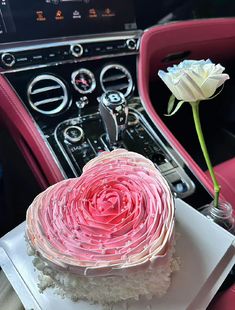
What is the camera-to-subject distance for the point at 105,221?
45cm

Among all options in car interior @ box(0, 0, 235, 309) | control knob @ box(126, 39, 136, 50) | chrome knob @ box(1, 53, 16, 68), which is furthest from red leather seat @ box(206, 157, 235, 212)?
chrome knob @ box(1, 53, 16, 68)

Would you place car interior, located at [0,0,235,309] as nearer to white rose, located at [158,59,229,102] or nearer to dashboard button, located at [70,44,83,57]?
dashboard button, located at [70,44,83,57]

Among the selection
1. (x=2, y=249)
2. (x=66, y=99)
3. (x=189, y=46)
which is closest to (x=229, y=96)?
(x=189, y=46)

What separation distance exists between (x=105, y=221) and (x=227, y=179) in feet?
1.60

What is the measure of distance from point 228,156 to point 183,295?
99 cm

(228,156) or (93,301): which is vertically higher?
(93,301)

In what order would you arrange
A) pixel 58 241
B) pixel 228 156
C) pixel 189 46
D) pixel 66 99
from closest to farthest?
pixel 58 241, pixel 66 99, pixel 189 46, pixel 228 156

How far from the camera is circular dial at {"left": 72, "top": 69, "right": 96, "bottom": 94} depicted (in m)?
0.83

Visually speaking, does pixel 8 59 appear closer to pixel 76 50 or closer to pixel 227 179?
pixel 76 50

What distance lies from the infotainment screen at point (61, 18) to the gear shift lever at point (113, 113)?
212mm

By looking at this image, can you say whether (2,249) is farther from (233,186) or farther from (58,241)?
(233,186)

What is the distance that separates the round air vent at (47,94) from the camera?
778mm

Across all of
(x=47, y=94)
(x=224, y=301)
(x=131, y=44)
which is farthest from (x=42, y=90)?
(x=224, y=301)

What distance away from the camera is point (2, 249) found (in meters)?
0.53
